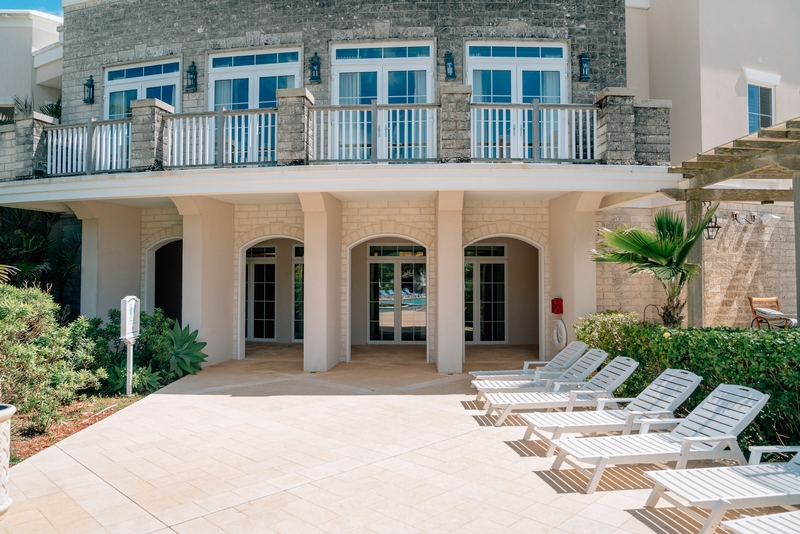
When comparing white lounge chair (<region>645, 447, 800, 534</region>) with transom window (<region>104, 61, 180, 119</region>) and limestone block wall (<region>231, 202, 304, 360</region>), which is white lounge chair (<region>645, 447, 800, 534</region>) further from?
transom window (<region>104, 61, 180, 119</region>)

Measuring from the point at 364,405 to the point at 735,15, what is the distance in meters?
11.5

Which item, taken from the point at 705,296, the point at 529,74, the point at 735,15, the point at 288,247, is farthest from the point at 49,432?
the point at 735,15

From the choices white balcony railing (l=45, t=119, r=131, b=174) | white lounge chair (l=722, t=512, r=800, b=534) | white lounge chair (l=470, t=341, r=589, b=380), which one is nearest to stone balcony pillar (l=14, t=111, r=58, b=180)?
white balcony railing (l=45, t=119, r=131, b=174)

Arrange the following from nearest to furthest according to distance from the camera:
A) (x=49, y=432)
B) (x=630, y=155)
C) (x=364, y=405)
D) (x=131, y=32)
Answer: (x=49, y=432) < (x=364, y=405) < (x=630, y=155) < (x=131, y=32)

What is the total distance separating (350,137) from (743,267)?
9.35 m

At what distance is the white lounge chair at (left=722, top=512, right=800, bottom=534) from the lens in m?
3.30

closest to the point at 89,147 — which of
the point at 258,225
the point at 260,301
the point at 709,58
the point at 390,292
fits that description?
the point at 258,225

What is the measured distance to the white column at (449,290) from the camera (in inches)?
414

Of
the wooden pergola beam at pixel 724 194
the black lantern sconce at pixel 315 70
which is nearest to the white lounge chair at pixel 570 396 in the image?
the wooden pergola beam at pixel 724 194

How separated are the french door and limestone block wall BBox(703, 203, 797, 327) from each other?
531 centimetres

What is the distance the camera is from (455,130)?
917cm

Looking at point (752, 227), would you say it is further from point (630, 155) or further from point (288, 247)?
point (288, 247)

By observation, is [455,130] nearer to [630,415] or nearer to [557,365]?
[557,365]

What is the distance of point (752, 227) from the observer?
39.8ft
